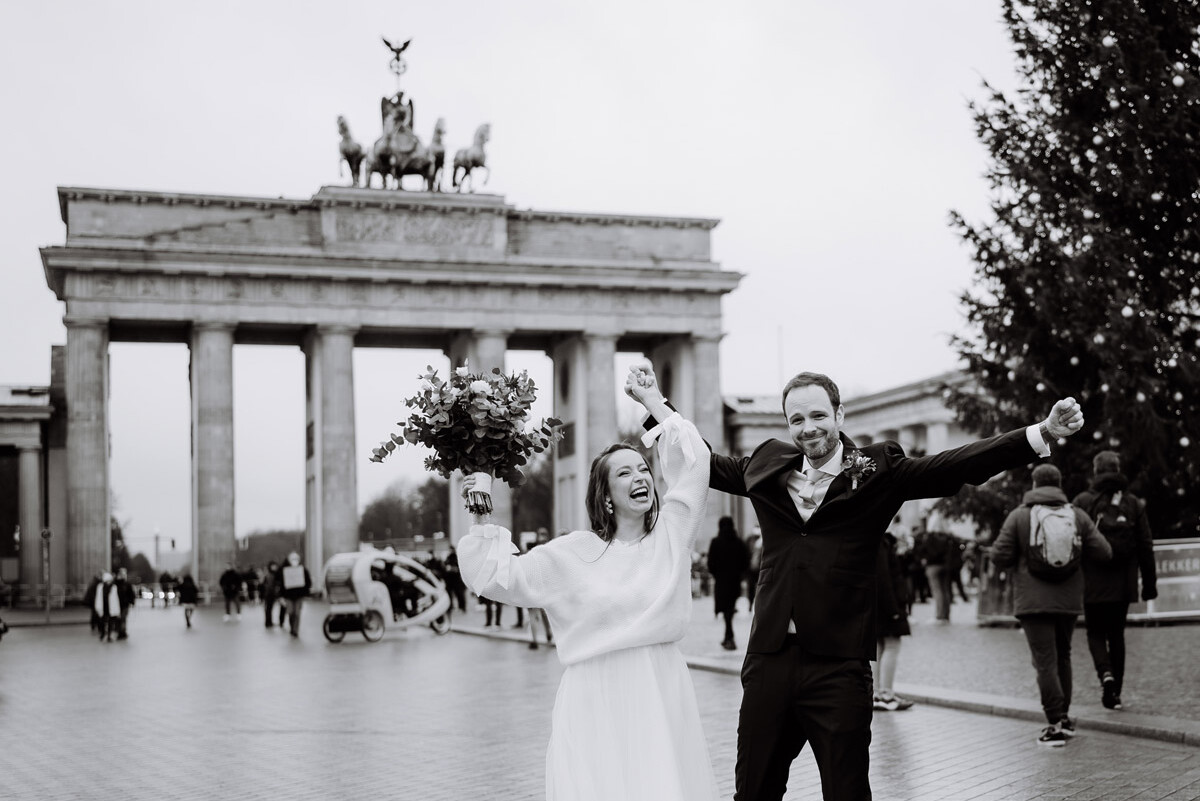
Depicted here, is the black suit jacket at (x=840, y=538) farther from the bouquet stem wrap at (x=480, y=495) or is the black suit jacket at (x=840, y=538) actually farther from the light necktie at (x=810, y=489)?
the bouquet stem wrap at (x=480, y=495)

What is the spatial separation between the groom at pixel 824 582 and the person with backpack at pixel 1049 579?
214 inches

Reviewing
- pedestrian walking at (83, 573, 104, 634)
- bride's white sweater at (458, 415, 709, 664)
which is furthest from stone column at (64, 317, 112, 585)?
bride's white sweater at (458, 415, 709, 664)

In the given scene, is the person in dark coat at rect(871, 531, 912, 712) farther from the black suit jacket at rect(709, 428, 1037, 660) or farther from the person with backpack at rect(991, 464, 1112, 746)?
the black suit jacket at rect(709, 428, 1037, 660)

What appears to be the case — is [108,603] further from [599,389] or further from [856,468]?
[599,389]

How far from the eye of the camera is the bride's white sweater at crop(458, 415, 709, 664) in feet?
17.8

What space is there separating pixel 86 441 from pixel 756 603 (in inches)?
2165

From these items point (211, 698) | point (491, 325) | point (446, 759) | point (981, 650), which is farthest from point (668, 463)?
point (491, 325)

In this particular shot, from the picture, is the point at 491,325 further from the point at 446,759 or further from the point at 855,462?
the point at 855,462

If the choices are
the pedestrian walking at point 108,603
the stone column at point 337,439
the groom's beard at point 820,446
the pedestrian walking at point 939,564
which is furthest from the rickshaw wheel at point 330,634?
the stone column at point 337,439

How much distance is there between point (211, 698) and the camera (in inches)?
650

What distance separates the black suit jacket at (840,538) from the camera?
17.6 ft

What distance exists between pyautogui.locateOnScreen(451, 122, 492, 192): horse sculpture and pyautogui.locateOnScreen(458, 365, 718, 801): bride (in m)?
58.8

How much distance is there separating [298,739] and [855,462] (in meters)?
8.16

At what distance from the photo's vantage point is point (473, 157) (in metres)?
63.5
